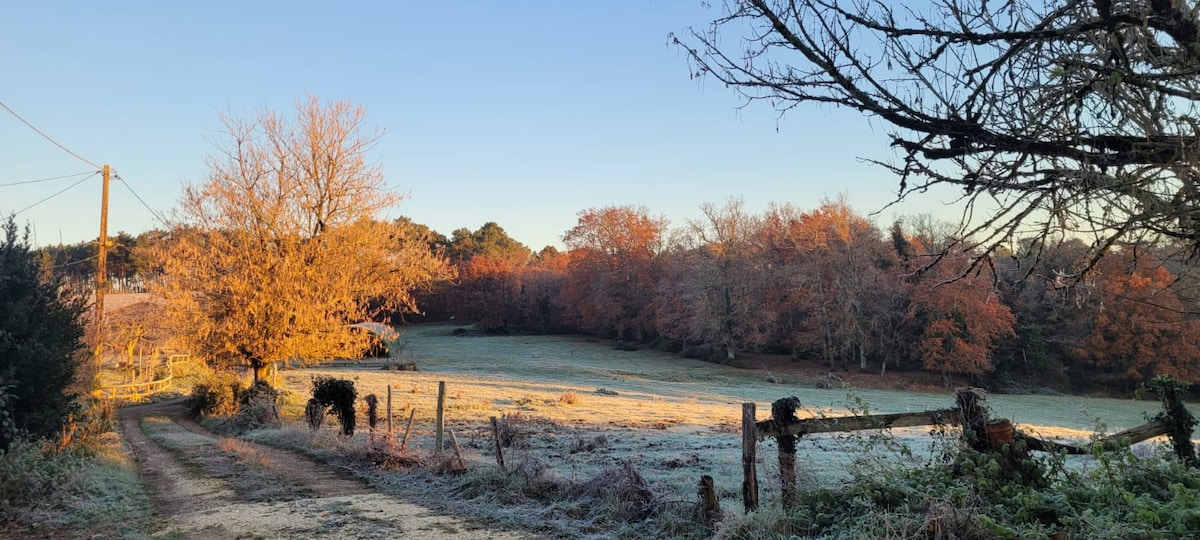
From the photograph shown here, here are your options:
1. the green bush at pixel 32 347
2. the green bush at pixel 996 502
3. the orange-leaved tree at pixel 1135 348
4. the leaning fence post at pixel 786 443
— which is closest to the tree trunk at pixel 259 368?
the green bush at pixel 32 347

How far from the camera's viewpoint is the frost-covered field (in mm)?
10273

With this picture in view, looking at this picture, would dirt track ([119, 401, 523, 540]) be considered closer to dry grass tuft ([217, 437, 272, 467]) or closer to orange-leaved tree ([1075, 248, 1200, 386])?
dry grass tuft ([217, 437, 272, 467])

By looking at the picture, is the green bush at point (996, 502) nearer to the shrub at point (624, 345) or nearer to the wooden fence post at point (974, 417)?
the wooden fence post at point (974, 417)

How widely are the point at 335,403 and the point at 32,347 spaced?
5.70 meters

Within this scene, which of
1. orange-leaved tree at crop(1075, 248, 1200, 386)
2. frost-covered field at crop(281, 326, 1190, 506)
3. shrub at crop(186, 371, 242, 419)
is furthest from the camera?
orange-leaved tree at crop(1075, 248, 1200, 386)

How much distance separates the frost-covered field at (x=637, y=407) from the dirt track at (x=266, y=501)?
81.3 inches

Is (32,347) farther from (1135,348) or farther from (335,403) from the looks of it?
(1135,348)

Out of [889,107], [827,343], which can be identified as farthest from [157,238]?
[827,343]

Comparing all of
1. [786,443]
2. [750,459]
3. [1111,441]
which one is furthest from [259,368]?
[1111,441]

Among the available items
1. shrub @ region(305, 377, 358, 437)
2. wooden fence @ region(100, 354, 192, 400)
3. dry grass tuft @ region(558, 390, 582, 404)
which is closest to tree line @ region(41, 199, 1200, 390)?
wooden fence @ region(100, 354, 192, 400)

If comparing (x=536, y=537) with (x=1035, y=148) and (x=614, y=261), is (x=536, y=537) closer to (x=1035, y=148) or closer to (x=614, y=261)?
(x=1035, y=148)

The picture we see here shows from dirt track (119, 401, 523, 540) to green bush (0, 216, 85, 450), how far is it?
169cm

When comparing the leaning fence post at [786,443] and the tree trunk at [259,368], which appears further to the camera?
the tree trunk at [259,368]

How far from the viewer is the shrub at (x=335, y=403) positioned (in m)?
14.3
